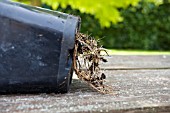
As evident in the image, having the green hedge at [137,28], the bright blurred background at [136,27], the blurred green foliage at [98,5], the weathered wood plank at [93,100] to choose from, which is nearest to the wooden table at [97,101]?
the weathered wood plank at [93,100]

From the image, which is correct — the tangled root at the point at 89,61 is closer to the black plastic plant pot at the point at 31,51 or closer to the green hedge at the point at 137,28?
the black plastic plant pot at the point at 31,51

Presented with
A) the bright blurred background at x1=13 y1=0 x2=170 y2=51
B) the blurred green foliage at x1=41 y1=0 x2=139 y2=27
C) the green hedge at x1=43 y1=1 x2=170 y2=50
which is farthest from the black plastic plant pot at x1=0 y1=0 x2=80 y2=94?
the green hedge at x1=43 y1=1 x2=170 y2=50

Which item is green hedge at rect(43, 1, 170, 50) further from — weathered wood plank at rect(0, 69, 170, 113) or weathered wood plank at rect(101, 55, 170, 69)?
weathered wood plank at rect(0, 69, 170, 113)

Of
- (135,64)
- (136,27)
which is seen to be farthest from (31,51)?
(136,27)

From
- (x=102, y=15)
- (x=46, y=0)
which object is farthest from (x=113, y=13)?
(x=46, y=0)

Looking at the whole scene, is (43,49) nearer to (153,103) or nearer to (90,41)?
(90,41)

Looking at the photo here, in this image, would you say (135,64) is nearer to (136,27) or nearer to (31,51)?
(31,51)

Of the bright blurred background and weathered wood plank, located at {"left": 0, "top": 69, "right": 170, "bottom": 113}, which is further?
Result: the bright blurred background
